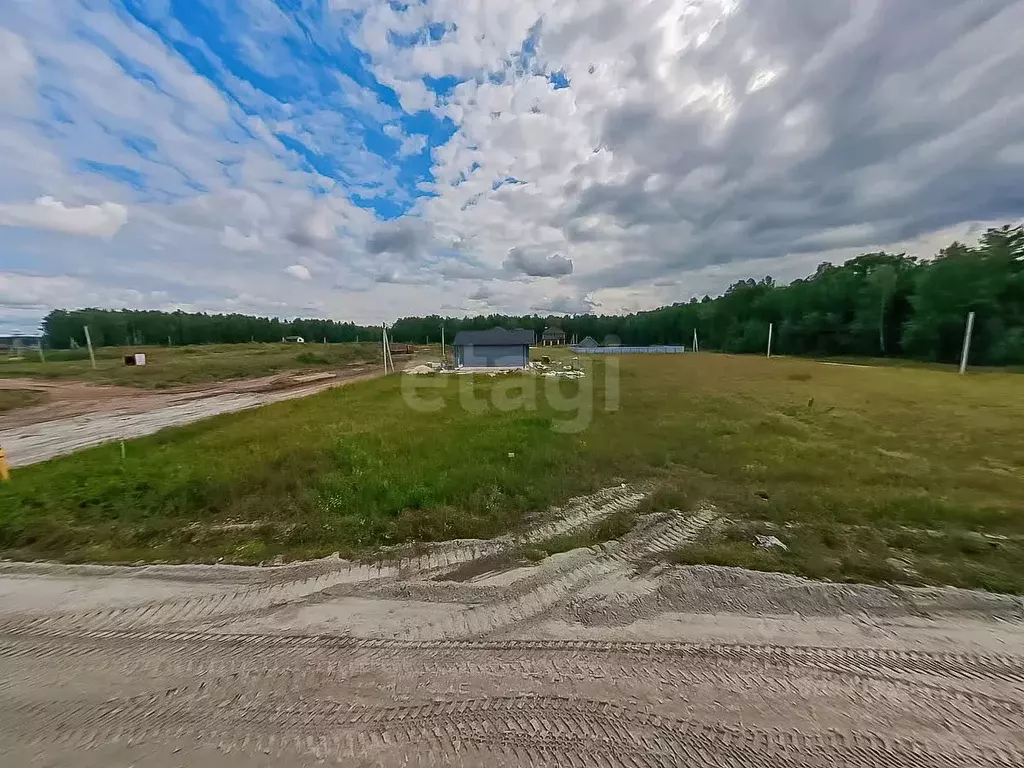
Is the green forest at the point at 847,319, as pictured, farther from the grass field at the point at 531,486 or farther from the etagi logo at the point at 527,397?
the etagi logo at the point at 527,397

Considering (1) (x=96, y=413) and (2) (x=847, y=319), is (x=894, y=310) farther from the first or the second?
(1) (x=96, y=413)

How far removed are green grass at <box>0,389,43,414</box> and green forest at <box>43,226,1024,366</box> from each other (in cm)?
5788

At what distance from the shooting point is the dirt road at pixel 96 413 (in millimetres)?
10375

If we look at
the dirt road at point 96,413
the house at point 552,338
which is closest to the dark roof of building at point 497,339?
the dirt road at point 96,413

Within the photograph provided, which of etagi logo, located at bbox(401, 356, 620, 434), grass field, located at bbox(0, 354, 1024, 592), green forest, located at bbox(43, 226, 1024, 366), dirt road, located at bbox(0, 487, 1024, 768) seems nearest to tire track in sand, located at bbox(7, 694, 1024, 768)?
dirt road, located at bbox(0, 487, 1024, 768)

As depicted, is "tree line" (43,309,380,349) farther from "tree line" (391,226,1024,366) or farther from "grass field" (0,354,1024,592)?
"tree line" (391,226,1024,366)

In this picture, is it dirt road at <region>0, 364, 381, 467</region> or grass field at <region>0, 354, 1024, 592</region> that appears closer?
grass field at <region>0, 354, 1024, 592</region>

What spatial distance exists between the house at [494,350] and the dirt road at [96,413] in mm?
13298

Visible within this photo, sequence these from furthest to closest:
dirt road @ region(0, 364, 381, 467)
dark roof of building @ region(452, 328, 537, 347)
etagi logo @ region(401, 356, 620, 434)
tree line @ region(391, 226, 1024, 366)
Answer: dark roof of building @ region(452, 328, 537, 347)
tree line @ region(391, 226, 1024, 366)
etagi logo @ region(401, 356, 620, 434)
dirt road @ region(0, 364, 381, 467)

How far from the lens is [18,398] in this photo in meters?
18.6

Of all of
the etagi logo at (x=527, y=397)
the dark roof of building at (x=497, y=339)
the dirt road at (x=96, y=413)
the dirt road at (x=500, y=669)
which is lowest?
the dirt road at (x=96, y=413)

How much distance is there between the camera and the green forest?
99.3ft

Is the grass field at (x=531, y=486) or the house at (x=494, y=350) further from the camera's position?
the house at (x=494, y=350)

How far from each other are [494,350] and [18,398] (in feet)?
86.4
